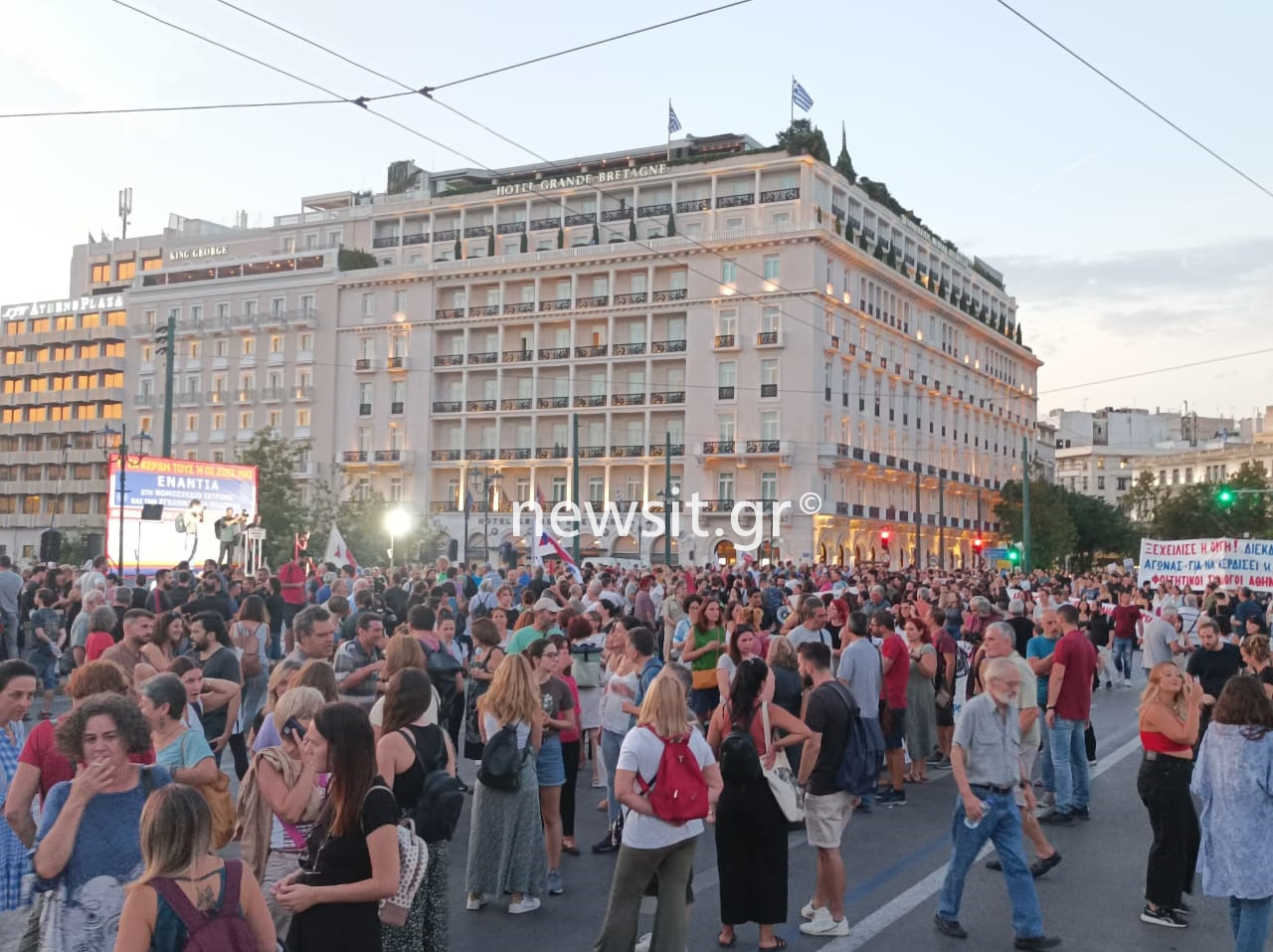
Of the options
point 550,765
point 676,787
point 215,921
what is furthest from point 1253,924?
point 215,921

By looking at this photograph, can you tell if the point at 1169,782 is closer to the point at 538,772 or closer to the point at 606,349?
the point at 538,772

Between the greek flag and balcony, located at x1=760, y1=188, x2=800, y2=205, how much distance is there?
399 centimetres

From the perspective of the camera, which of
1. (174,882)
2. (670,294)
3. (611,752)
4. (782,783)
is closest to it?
(174,882)

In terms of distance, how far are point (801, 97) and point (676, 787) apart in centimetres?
5852

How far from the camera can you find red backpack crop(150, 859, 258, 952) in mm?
3699

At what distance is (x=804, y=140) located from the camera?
2457 inches

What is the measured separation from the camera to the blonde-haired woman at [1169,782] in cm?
762

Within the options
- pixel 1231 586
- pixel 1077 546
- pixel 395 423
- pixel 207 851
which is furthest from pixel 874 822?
pixel 1077 546

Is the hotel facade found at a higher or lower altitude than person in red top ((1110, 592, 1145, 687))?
higher

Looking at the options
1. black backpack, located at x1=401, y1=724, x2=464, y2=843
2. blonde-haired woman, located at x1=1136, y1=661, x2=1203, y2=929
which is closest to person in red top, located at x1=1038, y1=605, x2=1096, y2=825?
blonde-haired woman, located at x1=1136, y1=661, x2=1203, y2=929

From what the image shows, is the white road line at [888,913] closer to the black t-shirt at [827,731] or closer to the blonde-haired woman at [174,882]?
the black t-shirt at [827,731]

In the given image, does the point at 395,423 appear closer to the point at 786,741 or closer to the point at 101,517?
the point at 101,517

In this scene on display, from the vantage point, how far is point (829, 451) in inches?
2413

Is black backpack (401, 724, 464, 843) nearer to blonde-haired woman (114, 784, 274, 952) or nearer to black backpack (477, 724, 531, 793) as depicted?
blonde-haired woman (114, 784, 274, 952)
